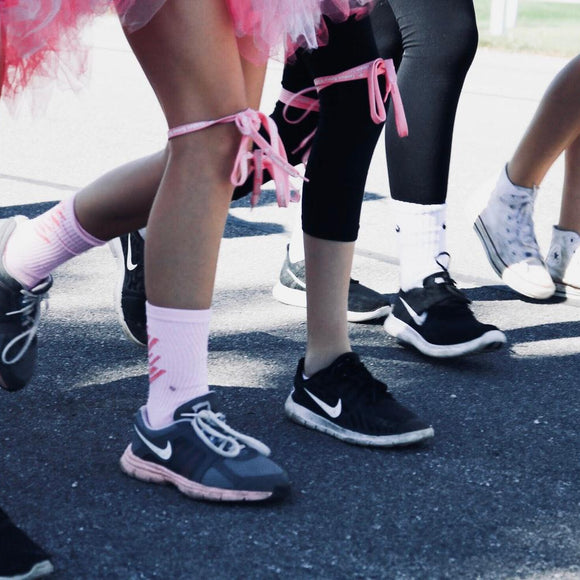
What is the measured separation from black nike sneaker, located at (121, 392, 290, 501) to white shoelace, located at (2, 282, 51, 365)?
1.17 feet

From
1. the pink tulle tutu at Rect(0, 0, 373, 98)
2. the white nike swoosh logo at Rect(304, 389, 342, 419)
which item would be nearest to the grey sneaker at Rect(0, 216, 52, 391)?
the pink tulle tutu at Rect(0, 0, 373, 98)

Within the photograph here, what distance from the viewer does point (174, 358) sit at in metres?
1.88

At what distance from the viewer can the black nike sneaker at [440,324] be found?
2.46 meters

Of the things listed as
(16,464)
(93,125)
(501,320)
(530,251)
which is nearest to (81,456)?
(16,464)

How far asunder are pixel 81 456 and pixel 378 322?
106 centimetres

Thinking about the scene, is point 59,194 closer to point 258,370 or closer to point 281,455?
point 258,370

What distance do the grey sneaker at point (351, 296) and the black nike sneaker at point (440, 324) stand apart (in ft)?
0.66

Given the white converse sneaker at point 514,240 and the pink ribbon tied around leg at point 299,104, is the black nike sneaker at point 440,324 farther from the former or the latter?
the white converse sneaker at point 514,240

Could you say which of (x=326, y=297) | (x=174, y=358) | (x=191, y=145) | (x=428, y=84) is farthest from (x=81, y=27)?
(x=428, y=84)

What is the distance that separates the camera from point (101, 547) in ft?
5.54

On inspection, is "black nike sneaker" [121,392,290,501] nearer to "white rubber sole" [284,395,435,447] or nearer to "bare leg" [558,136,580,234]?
"white rubber sole" [284,395,435,447]

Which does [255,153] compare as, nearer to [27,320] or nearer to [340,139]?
[340,139]

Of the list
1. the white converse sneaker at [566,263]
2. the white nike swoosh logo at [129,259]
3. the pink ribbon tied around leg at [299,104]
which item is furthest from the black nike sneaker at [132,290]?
the white converse sneaker at [566,263]

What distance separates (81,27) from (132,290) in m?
0.84
